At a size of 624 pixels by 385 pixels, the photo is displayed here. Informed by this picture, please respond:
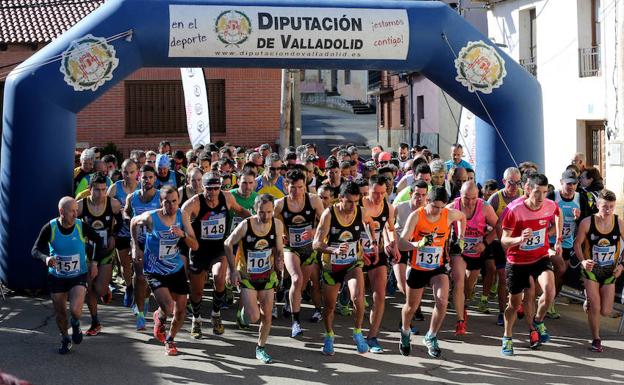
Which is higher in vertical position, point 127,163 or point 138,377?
point 127,163

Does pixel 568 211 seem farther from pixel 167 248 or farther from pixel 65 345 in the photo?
pixel 65 345

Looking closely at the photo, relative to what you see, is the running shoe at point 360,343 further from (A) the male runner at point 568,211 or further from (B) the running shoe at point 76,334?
(B) the running shoe at point 76,334

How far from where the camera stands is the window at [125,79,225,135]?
24.2m

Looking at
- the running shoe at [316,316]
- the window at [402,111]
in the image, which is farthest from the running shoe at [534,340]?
the window at [402,111]

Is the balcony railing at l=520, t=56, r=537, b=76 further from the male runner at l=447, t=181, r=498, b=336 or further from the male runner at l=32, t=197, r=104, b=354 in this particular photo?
the male runner at l=32, t=197, r=104, b=354

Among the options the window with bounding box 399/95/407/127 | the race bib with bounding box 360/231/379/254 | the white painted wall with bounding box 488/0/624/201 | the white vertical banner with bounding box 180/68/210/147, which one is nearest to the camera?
the race bib with bounding box 360/231/379/254

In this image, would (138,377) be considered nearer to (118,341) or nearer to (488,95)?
(118,341)

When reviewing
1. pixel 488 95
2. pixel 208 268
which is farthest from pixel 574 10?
pixel 208 268

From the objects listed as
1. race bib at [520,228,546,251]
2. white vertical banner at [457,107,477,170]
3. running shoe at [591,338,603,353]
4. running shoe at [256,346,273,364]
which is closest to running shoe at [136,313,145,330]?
running shoe at [256,346,273,364]

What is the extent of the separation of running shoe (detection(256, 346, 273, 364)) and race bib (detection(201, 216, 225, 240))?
1646 millimetres

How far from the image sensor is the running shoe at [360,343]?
898cm

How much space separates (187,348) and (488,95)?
18.8ft

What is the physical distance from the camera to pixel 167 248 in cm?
891

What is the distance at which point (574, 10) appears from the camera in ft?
69.5
